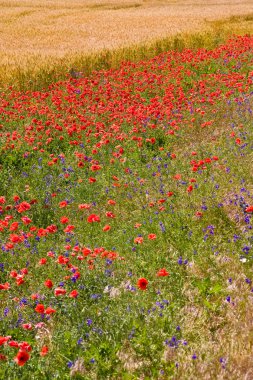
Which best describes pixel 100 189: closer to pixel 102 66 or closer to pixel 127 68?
pixel 127 68

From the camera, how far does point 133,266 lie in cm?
434

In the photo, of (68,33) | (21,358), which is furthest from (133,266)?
(68,33)

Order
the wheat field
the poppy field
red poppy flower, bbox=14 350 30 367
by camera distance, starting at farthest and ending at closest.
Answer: the wheat field, the poppy field, red poppy flower, bbox=14 350 30 367

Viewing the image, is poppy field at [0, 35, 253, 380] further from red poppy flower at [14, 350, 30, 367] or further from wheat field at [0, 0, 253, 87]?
wheat field at [0, 0, 253, 87]

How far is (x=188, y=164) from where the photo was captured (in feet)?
22.3

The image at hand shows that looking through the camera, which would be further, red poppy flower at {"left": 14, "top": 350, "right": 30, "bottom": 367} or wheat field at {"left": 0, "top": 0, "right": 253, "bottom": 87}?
wheat field at {"left": 0, "top": 0, "right": 253, "bottom": 87}

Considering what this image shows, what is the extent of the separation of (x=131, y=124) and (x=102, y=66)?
7.18 meters

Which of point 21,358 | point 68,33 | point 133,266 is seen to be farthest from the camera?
point 68,33

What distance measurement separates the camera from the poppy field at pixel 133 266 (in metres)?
3.24

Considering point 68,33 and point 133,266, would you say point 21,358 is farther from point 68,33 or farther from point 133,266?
point 68,33

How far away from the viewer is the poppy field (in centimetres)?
324

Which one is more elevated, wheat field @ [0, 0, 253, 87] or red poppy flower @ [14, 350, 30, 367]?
red poppy flower @ [14, 350, 30, 367]

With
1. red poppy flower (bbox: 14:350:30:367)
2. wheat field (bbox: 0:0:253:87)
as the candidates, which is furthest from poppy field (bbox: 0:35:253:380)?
wheat field (bbox: 0:0:253:87)

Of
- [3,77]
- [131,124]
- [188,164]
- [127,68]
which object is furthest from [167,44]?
[188,164]
